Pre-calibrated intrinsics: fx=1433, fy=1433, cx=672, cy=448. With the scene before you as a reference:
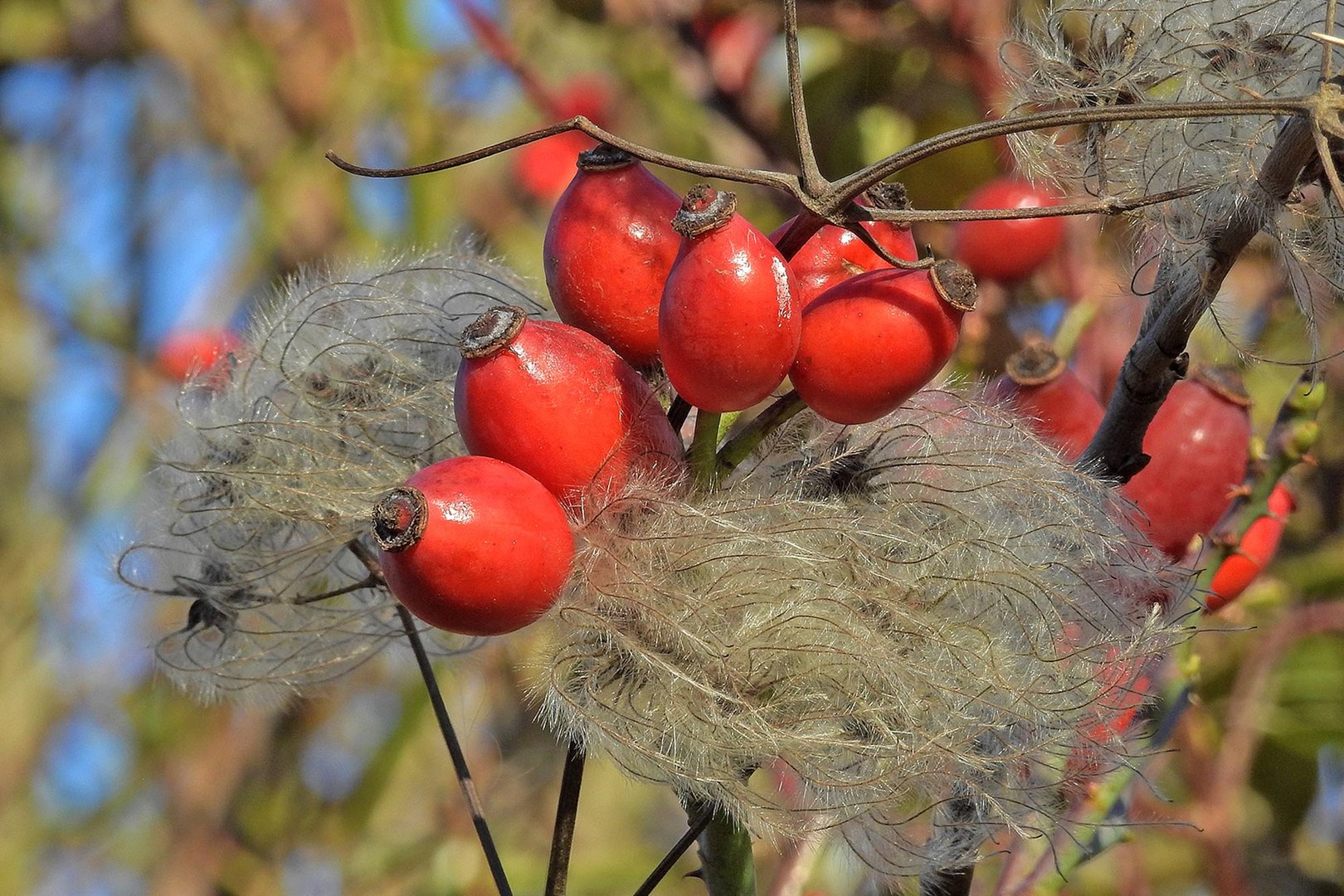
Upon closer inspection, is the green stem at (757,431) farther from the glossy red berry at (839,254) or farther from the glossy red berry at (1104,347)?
the glossy red berry at (1104,347)

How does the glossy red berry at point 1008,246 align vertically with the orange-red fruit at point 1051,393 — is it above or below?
below

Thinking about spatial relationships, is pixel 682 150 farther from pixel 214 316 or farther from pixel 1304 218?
pixel 1304 218

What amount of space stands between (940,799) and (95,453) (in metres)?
3.38

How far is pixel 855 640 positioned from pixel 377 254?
1.54 m

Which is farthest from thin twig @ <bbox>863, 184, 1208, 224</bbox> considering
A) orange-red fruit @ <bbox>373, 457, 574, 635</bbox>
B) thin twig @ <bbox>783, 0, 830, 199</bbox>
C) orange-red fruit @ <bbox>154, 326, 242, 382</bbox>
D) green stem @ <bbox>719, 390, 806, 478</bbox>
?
orange-red fruit @ <bbox>154, 326, 242, 382</bbox>

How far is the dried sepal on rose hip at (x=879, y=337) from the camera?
49.6 inches

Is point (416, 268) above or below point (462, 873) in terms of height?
above

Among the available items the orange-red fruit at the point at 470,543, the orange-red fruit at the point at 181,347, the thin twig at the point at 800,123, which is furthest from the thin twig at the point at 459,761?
the orange-red fruit at the point at 181,347

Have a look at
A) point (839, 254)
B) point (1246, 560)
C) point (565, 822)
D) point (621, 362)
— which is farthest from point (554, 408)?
point (1246, 560)

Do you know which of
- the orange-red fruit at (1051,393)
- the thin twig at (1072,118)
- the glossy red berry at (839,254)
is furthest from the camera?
the orange-red fruit at (1051,393)

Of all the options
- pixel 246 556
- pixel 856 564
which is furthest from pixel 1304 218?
pixel 246 556

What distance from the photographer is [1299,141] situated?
4.23 ft

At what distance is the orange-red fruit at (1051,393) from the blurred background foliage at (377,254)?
0.59m

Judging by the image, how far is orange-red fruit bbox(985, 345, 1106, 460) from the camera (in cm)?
184
